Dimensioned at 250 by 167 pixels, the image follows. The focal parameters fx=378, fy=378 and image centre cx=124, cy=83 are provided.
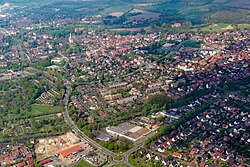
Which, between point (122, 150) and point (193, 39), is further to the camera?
point (193, 39)

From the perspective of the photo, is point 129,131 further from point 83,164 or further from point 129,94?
point 129,94

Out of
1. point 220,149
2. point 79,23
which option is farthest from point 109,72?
point 79,23

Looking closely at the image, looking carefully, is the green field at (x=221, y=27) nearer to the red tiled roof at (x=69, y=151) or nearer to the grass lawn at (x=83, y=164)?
the red tiled roof at (x=69, y=151)

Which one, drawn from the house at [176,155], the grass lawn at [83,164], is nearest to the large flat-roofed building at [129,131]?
the house at [176,155]

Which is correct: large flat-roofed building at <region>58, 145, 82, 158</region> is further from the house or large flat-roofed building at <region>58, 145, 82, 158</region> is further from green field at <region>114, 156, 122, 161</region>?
the house

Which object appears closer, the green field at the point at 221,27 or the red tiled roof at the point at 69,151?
the red tiled roof at the point at 69,151

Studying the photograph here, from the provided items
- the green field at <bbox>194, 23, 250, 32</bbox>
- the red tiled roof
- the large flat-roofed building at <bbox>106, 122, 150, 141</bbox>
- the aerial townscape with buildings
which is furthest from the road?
the green field at <bbox>194, 23, 250, 32</bbox>

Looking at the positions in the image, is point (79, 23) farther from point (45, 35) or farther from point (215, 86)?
point (215, 86)
